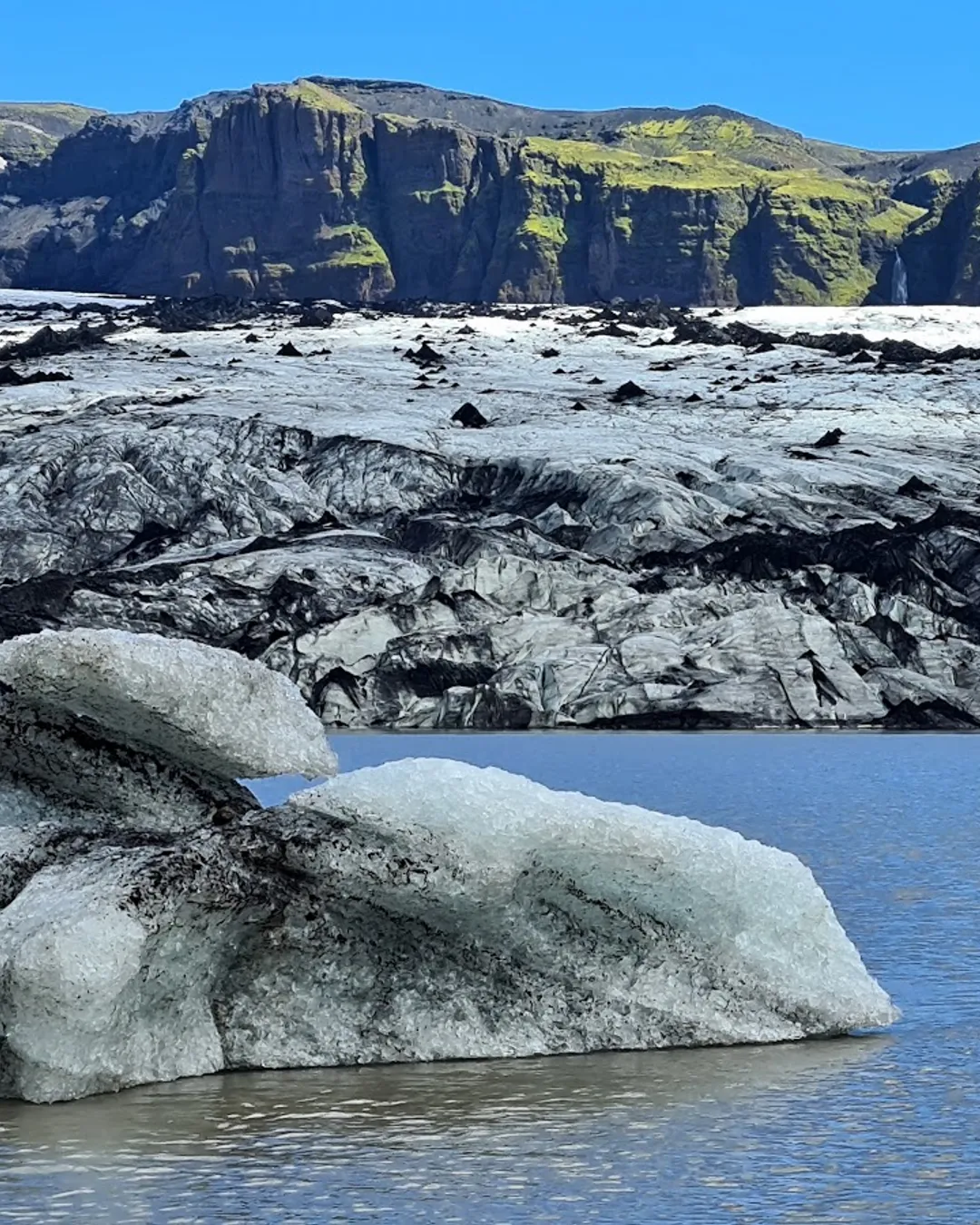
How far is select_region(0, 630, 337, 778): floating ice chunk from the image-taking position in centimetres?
1041

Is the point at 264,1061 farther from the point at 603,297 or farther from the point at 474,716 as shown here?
the point at 603,297

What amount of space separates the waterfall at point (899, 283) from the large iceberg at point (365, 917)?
427ft

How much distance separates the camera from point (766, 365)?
208 ft

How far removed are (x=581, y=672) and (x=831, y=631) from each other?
450 cm

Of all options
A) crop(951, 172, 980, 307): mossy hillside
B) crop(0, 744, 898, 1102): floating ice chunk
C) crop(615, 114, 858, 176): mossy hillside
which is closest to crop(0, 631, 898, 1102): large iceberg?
crop(0, 744, 898, 1102): floating ice chunk

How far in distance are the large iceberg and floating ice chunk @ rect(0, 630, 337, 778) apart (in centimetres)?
1

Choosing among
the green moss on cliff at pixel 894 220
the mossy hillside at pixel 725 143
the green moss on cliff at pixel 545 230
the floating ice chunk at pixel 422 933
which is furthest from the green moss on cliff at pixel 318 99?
the floating ice chunk at pixel 422 933

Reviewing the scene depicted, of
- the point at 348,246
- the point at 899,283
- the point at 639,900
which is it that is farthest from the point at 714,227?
the point at 639,900

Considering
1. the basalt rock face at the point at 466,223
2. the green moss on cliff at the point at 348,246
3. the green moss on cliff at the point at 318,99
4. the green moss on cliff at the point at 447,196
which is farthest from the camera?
the green moss on cliff at the point at 318,99

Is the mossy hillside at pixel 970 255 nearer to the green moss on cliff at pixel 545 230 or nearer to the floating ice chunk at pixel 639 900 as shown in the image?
the green moss on cliff at pixel 545 230

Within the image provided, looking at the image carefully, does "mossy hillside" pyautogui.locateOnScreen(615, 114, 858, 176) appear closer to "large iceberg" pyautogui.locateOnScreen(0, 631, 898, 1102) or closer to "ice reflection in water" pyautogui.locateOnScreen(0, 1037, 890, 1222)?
"large iceberg" pyautogui.locateOnScreen(0, 631, 898, 1102)

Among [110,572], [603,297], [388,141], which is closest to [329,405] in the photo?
[110,572]

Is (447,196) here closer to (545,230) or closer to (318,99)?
(545,230)

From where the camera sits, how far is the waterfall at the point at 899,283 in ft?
450
